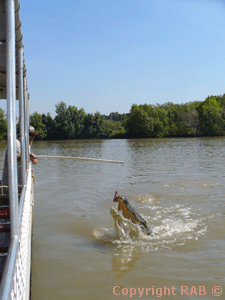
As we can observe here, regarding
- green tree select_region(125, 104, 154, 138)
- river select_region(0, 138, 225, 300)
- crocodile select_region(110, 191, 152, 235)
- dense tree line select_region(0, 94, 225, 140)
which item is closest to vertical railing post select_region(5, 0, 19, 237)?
river select_region(0, 138, 225, 300)

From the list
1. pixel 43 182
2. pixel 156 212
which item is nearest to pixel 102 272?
pixel 156 212

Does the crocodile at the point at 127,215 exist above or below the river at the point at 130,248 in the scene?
above

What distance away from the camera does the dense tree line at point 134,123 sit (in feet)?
311

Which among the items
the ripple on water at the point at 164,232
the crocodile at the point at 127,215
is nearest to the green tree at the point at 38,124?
the ripple on water at the point at 164,232

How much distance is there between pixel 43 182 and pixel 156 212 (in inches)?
291

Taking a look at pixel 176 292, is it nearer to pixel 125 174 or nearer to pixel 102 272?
pixel 102 272

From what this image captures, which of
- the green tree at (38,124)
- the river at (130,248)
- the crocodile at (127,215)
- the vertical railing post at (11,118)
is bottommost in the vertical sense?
the river at (130,248)

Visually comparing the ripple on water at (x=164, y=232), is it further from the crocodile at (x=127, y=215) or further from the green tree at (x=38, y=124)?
the green tree at (x=38, y=124)

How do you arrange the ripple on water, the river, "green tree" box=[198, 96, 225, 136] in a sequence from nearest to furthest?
1. the river
2. the ripple on water
3. "green tree" box=[198, 96, 225, 136]

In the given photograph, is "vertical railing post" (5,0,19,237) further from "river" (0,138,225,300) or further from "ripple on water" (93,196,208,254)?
"ripple on water" (93,196,208,254)

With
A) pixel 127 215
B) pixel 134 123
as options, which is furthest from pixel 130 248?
pixel 134 123

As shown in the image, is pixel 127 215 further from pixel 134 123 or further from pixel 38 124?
pixel 134 123

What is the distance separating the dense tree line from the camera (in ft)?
311

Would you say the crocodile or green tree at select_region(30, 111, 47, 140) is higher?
green tree at select_region(30, 111, 47, 140)
